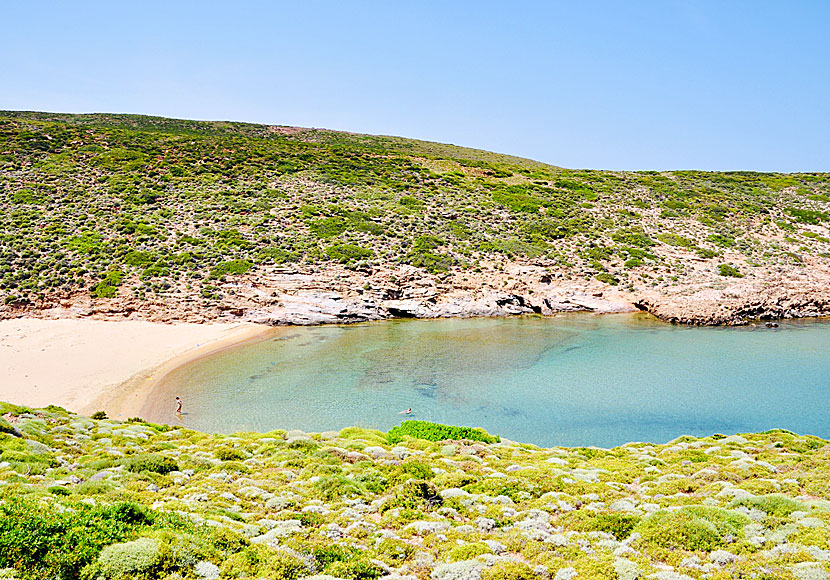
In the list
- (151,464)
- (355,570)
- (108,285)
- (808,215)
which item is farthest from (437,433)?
(808,215)

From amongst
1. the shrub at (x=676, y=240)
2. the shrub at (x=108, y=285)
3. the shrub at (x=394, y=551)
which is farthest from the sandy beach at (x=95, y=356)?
the shrub at (x=676, y=240)

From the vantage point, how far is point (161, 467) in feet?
37.3

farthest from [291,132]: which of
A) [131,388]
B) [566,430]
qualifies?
[566,430]

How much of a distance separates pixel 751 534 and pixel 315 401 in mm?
16155

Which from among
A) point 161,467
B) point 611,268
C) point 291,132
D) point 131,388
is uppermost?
point 291,132

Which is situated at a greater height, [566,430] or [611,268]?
[611,268]

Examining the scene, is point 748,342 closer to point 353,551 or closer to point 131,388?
point 353,551

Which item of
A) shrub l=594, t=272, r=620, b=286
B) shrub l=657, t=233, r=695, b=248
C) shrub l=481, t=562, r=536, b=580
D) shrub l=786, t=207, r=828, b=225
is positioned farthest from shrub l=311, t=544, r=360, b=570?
shrub l=786, t=207, r=828, b=225

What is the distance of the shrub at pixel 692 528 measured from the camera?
8000 mm

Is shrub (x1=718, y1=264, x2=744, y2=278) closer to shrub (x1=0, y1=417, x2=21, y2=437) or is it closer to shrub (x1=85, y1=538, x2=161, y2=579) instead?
shrub (x1=85, y1=538, x2=161, y2=579)

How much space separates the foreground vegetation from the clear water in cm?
428

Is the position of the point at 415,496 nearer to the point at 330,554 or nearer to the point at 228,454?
the point at 330,554

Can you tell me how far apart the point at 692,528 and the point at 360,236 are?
135 ft

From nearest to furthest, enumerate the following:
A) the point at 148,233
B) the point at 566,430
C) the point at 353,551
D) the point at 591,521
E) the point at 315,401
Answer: the point at 353,551 < the point at 591,521 < the point at 566,430 < the point at 315,401 < the point at 148,233
